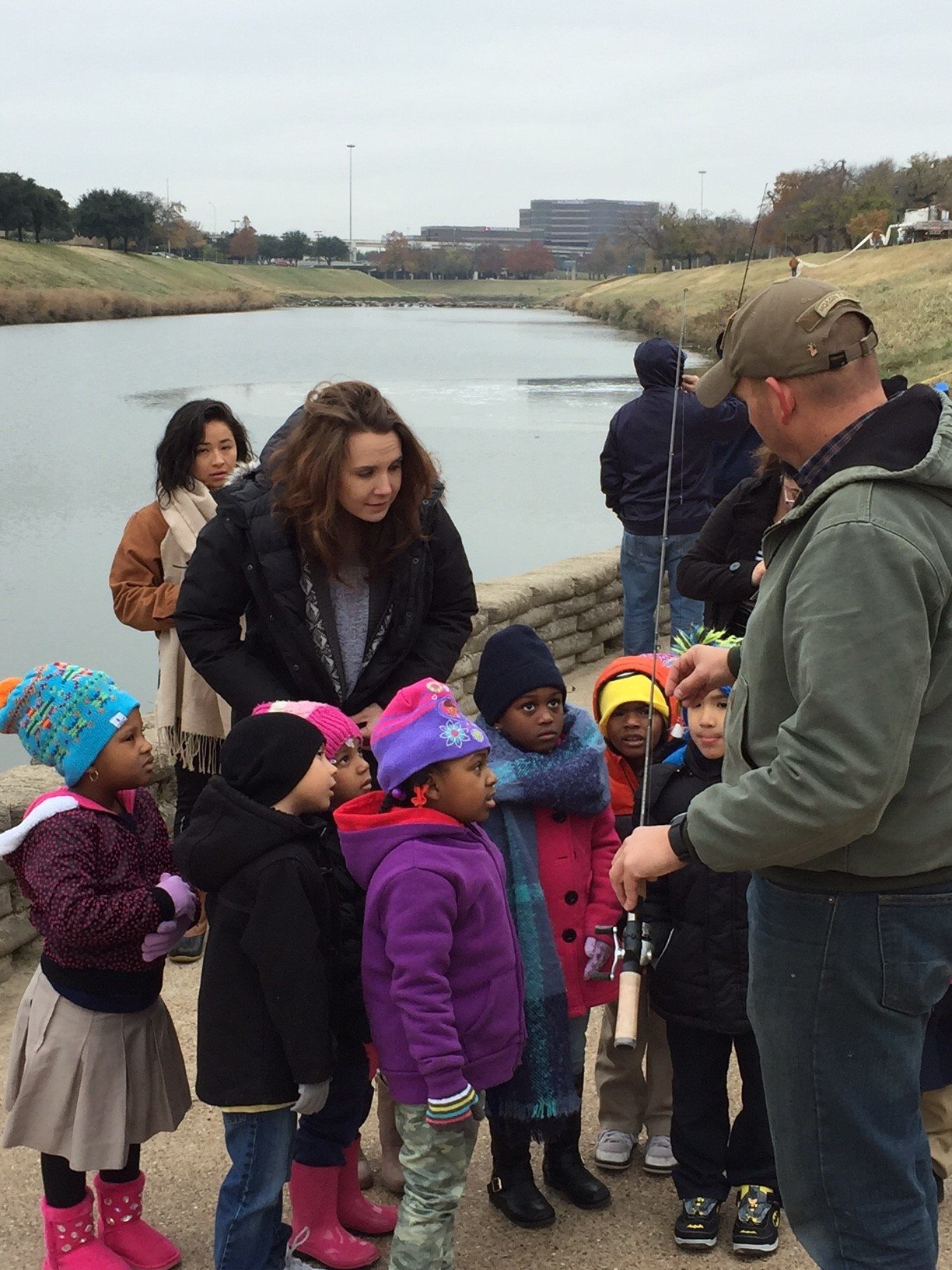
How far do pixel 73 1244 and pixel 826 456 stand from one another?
2224 mm

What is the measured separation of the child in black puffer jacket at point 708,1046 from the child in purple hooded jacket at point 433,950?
407mm

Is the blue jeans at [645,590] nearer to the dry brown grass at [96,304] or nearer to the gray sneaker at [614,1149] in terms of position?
the gray sneaker at [614,1149]

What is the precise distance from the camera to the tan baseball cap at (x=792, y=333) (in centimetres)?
200

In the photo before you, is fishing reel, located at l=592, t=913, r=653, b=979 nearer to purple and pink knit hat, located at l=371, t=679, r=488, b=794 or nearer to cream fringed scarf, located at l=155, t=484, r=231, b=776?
purple and pink knit hat, located at l=371, t=679, r=488, b=794

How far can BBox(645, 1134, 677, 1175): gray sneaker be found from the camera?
10.5 feet

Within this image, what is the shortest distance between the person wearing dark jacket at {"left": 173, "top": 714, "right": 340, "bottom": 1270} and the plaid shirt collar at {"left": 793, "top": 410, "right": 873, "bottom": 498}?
1143mm

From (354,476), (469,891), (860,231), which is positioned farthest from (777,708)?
(860,231)

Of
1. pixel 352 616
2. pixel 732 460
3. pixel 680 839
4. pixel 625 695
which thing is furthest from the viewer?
pixel 732 460

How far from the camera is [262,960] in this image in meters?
2.51

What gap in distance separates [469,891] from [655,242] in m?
33.5

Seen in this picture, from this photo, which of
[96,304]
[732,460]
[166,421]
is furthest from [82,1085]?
[96,304]

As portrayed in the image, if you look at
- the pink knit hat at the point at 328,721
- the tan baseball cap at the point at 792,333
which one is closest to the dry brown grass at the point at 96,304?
the pink knit hat at the point at 328,721

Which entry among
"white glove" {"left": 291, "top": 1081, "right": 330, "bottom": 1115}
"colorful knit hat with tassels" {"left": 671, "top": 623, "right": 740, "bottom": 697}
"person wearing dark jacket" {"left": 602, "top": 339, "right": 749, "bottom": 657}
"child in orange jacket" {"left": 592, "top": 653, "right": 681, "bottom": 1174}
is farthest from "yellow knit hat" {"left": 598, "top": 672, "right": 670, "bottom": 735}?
"person wearing dark jacket" {"left": 602, "top": 339, "right": 749, "bottom": 657}

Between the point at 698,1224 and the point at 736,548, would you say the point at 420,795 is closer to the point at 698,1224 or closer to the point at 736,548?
the point at 698,1224
